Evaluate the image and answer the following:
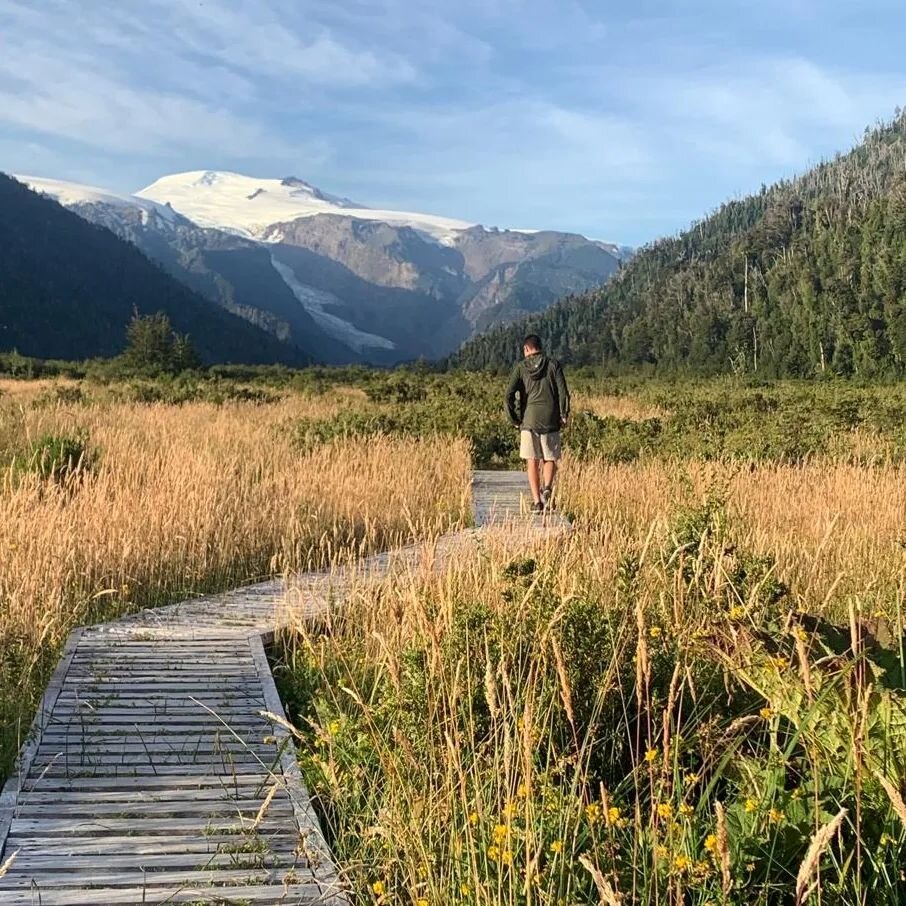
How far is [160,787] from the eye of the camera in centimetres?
323

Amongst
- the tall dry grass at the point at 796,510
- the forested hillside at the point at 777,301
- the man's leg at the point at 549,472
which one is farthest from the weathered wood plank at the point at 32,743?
the forested hillside at the point at 777,301

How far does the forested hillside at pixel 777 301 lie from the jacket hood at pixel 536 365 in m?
65.2

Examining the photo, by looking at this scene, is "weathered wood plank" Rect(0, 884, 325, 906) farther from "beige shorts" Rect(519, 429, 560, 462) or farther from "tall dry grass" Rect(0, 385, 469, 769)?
"beige shorts" Rect(519, 429, 560, 462)

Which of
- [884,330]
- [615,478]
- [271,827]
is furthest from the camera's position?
[884,330]

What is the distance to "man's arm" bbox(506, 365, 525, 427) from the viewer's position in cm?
938

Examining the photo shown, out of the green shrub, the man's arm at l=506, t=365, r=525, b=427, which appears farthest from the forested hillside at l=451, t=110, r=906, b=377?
the green shrub

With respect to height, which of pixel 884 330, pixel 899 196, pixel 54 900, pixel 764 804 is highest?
pixel 899 196

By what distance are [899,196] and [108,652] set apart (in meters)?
104

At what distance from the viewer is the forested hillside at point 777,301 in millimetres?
78812

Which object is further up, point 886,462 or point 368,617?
point 886,462

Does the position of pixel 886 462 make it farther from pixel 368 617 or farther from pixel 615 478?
pixel 368 617

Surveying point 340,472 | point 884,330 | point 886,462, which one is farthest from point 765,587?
point 884,330

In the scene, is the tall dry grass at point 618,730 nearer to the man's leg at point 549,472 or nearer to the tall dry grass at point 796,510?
the tall dry grass at point 796,510

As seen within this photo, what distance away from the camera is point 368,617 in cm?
536
